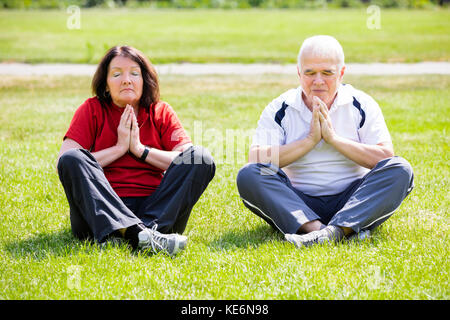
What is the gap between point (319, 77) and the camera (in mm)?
4203

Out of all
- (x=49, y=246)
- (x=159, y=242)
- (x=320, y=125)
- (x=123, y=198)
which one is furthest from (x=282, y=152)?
(x=49, y=246)

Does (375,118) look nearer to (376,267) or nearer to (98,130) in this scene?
(376,267)

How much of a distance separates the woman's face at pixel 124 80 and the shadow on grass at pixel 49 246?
1.09 metres

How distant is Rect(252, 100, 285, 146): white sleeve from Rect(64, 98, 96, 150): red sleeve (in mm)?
1197

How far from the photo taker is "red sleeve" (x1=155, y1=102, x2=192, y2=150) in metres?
4.45

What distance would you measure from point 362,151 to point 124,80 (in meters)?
1.80

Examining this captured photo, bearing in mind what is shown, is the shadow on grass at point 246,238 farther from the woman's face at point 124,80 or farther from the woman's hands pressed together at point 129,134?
the woman's face at point 124,80

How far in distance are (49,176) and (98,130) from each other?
6.45 ft

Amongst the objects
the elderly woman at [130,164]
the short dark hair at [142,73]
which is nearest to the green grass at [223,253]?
the elderly woman at [130,164]

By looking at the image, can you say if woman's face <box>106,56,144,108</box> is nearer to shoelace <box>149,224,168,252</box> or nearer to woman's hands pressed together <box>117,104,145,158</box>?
woman's hands pressed together <box>117,104,145,158</box>

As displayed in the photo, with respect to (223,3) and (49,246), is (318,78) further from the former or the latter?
(223,3)

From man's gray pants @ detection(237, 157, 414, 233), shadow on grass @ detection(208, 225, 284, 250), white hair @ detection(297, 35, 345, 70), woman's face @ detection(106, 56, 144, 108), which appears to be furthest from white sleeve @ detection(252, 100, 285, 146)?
woman's face @ detection(106, 56, 144, 108)
